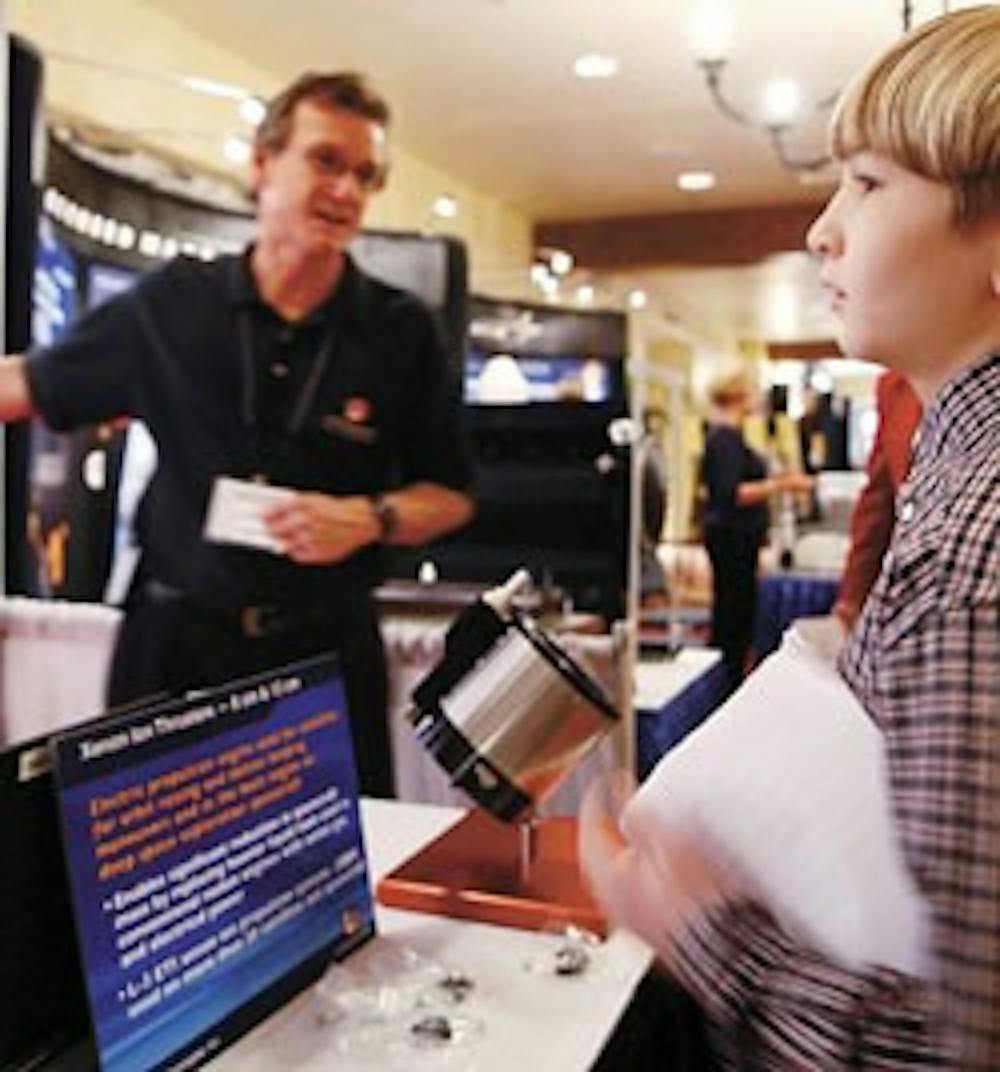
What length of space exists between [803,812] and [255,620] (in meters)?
1.43

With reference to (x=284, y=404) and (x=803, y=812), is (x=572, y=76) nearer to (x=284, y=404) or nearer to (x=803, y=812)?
(x=284, y=404)

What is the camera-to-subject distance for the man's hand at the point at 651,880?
0.70m

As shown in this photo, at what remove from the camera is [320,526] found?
6.24ft

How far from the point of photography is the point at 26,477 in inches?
104

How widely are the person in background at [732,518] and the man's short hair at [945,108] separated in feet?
14.7

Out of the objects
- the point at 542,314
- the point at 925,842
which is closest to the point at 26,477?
the point at 925,842

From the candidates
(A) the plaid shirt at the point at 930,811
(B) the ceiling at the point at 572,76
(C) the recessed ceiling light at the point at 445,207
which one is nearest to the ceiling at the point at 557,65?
(B) the ceiling at the point at 572,76

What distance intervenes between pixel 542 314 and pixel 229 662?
460 centimetres

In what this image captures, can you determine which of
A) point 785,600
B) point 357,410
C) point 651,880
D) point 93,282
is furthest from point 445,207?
point 651,880

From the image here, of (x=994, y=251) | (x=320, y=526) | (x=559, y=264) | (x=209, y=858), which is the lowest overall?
(x=209, y=858)

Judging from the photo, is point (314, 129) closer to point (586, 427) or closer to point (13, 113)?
point (13, 113)

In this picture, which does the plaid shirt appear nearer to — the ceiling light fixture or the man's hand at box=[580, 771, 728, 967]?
the man's hand at box=[580, 771, 728, 967]

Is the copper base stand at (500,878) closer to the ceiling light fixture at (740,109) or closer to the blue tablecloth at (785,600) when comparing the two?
the ceiling light fixture at (740,109)

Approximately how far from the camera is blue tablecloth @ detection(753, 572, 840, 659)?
5.32 meters
